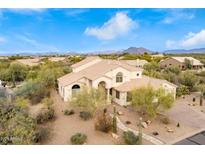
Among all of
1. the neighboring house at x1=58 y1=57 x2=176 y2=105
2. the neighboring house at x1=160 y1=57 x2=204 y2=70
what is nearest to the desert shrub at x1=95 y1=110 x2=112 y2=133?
the neighboring house at x1=58 y1=57 x2=176 y2=105

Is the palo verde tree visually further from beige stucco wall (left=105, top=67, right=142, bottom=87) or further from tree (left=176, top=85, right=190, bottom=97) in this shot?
tree (left=176, top=85, right=190, bottom=97)

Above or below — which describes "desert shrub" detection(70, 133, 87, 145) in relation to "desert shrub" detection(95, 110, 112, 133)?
below

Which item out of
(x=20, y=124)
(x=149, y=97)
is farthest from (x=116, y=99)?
(x=20, y=124)

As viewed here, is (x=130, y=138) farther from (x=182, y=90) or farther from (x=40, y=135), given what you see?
(x=182, y=90)

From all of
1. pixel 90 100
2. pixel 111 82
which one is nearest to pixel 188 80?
pixel 111 82

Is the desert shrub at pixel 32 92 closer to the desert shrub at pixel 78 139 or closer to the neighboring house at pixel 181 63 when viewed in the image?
the desert shrub at pixel 78 139

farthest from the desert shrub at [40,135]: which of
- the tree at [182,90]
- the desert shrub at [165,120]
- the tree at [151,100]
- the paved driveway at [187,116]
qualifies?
the tree at [182,90]
